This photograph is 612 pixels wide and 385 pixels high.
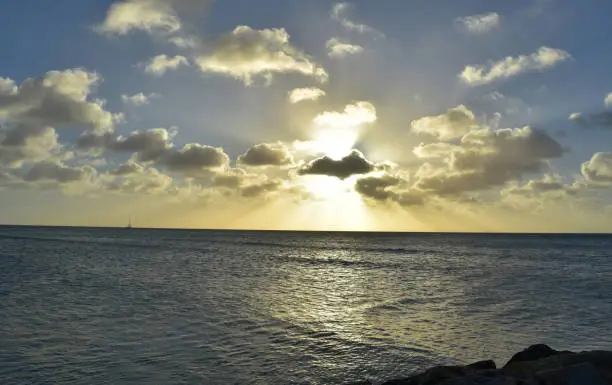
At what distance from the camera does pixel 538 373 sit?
11469mm

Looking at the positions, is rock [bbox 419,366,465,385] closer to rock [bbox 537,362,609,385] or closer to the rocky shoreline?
the rocky shoreline

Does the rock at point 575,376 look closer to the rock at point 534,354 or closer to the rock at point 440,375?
the rock at point 440,375

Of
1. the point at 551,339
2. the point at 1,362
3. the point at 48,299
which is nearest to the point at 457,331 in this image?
the point at 551,339

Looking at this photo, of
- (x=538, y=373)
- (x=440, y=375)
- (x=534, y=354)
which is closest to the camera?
(x=538, y=373)

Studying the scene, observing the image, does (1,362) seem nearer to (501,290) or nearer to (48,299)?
(48,299)

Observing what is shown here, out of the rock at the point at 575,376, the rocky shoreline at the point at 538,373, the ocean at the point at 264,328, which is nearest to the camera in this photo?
the rock at the point at 575,376

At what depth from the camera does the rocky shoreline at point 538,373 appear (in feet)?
35.0

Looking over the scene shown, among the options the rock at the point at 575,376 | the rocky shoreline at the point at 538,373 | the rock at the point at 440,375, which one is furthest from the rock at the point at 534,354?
the rock at the point at 575,376

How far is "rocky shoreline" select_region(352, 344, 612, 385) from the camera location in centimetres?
1067

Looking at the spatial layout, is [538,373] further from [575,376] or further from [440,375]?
[440,375]

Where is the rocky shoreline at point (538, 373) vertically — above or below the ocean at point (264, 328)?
above

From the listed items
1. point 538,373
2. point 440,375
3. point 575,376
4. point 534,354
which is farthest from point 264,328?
point 575,376

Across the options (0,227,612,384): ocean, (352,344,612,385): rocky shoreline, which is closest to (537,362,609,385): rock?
(352,344,612,385): rocky shoreline

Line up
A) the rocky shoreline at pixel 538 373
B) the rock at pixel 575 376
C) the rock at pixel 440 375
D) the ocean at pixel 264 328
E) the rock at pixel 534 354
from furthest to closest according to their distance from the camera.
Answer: the ocean at pixel 264 328
the rock at pixel 534 354
the rock at pixel 440 375
the rocky shoreline at pixel 538 373
the rock at pixel 575 376
